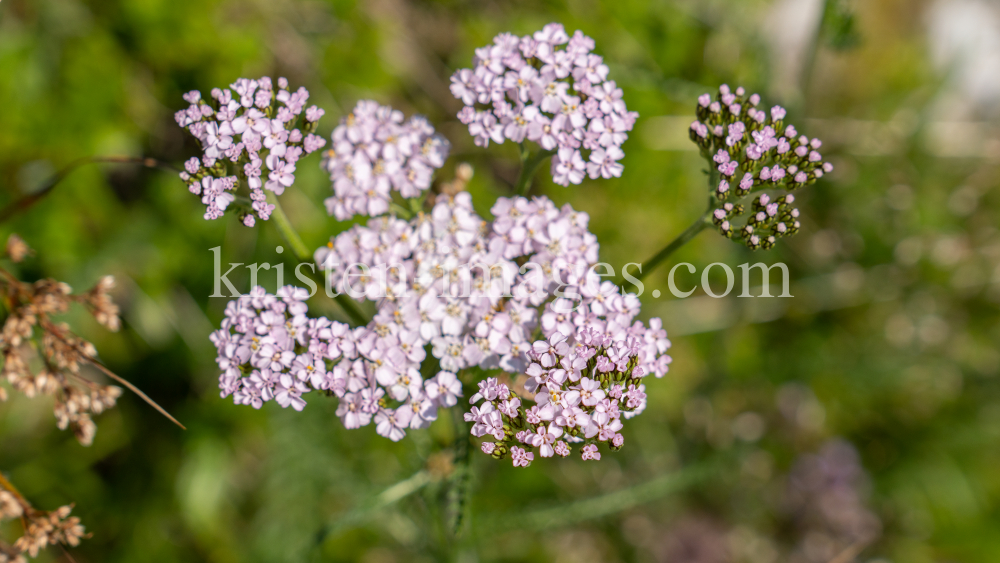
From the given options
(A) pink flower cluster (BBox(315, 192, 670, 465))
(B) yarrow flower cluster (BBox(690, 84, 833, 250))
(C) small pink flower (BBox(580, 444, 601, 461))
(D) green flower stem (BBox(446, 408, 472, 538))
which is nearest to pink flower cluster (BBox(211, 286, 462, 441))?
(A) pink flower cluster (BBox(315, 192, 670, 465))

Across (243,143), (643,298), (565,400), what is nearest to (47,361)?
(243,143)

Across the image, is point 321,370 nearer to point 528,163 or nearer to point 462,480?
point 462,480

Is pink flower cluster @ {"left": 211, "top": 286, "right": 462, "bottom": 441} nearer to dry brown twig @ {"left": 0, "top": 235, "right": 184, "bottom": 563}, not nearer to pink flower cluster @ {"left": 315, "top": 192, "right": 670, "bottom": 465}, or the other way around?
pink flower cluster @ {"left": 315, "top": 192, "right": 670, "bottom": 465}

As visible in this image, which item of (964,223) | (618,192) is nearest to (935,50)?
(964,223)

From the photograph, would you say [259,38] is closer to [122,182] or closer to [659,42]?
[122,182]

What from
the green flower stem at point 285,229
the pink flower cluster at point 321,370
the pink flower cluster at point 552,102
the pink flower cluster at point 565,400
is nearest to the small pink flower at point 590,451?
the pink flower cluster at point 565,400
